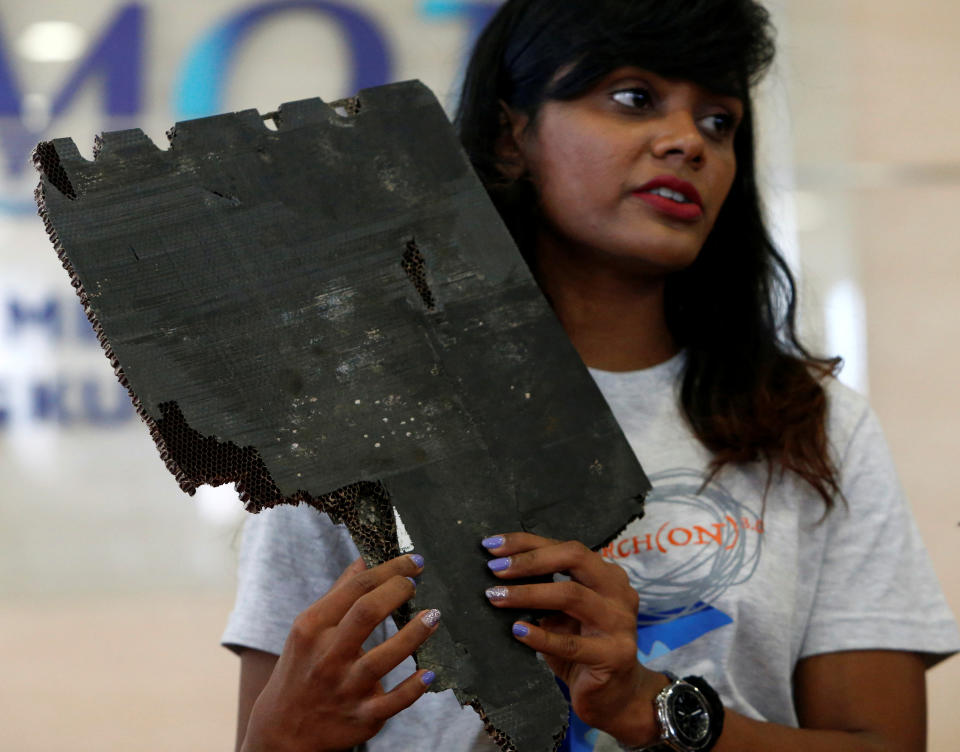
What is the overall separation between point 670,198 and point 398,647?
0.49 m

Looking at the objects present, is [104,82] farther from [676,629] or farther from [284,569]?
[676,629]

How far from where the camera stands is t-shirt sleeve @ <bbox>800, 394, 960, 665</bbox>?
0.96 metres

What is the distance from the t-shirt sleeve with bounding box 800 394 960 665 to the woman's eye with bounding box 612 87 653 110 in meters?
0.38

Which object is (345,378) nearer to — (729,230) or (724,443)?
(724,443)

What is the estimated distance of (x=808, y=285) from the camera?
1911mm

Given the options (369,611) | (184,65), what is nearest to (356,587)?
(369,611)

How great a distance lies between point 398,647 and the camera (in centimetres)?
67

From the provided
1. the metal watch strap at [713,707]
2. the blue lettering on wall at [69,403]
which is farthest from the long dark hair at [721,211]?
the blue lettering on wall at [69,403]

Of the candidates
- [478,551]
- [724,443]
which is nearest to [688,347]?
[724,443]

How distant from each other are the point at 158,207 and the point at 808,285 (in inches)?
56.7

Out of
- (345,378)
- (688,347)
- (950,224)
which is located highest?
(345,378)

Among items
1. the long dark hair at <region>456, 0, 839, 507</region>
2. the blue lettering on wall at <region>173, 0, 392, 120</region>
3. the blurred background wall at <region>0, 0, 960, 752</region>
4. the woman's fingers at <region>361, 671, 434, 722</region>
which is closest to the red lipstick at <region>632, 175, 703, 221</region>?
the long dark hair at <region>456, 0, 839, 507</region>

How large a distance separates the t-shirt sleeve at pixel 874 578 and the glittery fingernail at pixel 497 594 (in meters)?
0.41

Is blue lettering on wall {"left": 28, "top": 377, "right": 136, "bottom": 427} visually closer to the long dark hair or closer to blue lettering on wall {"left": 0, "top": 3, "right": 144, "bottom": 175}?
blue lettering on wall {"left": 0, "top": 3, "right": 144, "bottom": 175}
